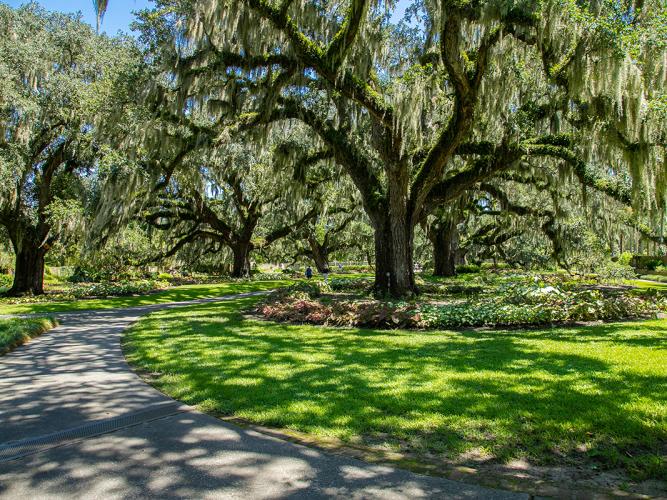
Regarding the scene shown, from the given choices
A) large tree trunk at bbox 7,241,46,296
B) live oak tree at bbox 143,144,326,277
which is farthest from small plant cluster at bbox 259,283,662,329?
large tree trunk at bbox 7,241,46,296

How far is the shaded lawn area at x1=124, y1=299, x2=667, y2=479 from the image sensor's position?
358cm

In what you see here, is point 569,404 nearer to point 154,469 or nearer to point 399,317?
point 154,469

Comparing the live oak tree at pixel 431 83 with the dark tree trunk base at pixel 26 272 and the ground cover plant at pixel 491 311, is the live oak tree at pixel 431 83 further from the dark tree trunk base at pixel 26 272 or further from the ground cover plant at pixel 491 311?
the dark tree trunk base at pixel 26 272

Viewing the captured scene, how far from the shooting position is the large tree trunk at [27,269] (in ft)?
65.3

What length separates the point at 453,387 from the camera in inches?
196

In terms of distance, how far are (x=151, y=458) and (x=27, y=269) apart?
20.8 meters

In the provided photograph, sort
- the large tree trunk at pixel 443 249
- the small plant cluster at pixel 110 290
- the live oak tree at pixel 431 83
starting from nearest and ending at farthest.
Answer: the live oak tree at pixel 431 83 < the small plant cluster at pixel 110 290 < the large tree trunk at pixel 443 249

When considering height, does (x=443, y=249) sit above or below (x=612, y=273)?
above

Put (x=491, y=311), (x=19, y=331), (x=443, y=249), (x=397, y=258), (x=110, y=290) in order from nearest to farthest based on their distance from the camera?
1. (x=19, y=331)
2. (x=491, y=311)
3. (x=397, y=258)
4. (x=110, y=290)
5. (x=443, y=249)

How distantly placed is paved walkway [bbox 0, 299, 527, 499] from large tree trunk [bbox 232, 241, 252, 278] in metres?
24.6

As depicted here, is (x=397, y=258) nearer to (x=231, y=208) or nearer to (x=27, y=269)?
(x=27, y=269)

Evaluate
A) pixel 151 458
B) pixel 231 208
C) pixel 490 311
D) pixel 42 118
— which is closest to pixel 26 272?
pixel 42 118

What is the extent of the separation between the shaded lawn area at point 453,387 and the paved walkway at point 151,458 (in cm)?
45

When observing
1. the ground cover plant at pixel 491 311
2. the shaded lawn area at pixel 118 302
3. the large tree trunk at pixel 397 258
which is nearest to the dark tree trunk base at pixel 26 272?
the shaded lawn area at pixel 118 302
